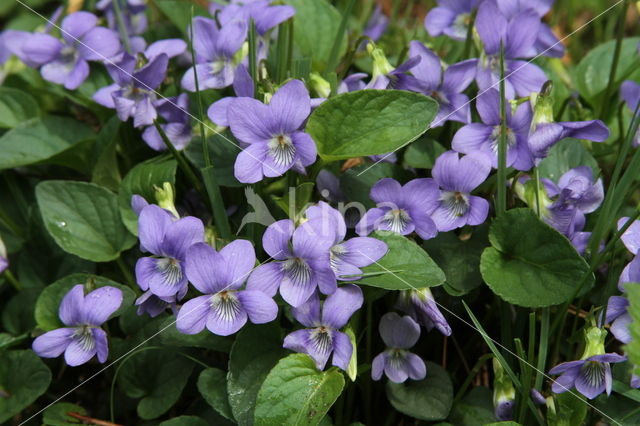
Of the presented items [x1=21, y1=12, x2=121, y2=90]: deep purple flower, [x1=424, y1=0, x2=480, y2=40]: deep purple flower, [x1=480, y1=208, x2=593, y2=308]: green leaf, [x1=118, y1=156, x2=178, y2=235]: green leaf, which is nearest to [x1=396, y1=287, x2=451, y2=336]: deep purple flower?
[x1=480, y1=208, x2=593, y2=308]: green leaf

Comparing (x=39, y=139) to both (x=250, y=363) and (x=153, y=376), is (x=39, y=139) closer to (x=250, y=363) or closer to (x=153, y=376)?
(x=153, y=376)

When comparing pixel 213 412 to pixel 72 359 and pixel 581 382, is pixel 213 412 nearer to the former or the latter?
pixel 72 359

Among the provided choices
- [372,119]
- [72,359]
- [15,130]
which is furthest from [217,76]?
[72,359]

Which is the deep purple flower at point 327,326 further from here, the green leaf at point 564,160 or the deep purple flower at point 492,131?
the green leaf at point 564,160

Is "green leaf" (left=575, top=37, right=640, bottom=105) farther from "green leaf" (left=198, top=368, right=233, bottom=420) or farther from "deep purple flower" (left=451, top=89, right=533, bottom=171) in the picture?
"green leaf" (left=198, top=368, right=233, bottom=420)

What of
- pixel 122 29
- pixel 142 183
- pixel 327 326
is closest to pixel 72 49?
pixel 122 29

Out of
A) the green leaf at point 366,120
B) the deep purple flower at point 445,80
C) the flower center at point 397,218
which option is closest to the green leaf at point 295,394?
the flower center at point 397,218
